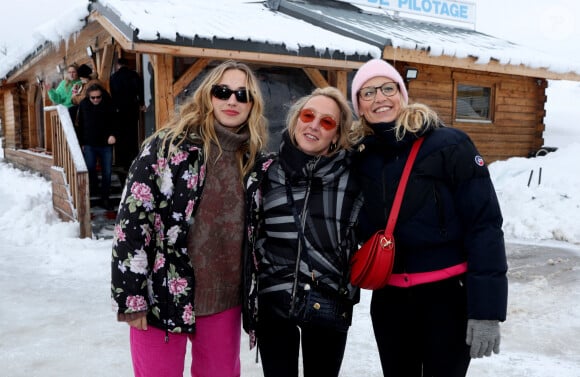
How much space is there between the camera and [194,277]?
2.00m

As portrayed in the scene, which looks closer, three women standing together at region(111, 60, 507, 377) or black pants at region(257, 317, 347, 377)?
three women standing together at region(111, 60, 507, 377)

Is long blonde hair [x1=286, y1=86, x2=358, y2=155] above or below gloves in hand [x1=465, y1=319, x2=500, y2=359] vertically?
above

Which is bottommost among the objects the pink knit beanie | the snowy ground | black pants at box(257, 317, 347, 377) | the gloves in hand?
the snowy ground

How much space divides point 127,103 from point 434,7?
1021 cm

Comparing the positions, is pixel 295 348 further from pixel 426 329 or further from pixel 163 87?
pixel 163 87

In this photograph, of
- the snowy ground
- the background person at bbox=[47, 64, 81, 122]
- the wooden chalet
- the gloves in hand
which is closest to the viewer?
the gloves in hand

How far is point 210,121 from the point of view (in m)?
2.08

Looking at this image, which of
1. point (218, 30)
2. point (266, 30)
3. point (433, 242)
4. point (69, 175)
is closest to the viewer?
point (433, 242)

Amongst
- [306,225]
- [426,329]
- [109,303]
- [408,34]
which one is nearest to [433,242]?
[426,329]

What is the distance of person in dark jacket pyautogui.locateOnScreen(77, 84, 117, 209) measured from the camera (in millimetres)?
6930

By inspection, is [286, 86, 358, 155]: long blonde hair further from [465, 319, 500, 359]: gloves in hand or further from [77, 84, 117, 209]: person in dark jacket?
[77, 84, 117, 209]: person in dark jacket

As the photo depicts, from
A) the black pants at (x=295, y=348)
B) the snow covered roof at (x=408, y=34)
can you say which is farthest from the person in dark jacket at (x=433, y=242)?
the snow covered roof at (x=408, y=34)

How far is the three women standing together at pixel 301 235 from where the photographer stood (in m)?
1.89

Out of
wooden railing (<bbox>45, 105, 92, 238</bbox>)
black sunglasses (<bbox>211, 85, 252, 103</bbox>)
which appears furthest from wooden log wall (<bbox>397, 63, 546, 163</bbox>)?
black sunglasses (<bbox>211, 85, 252, 103</bbox>)
